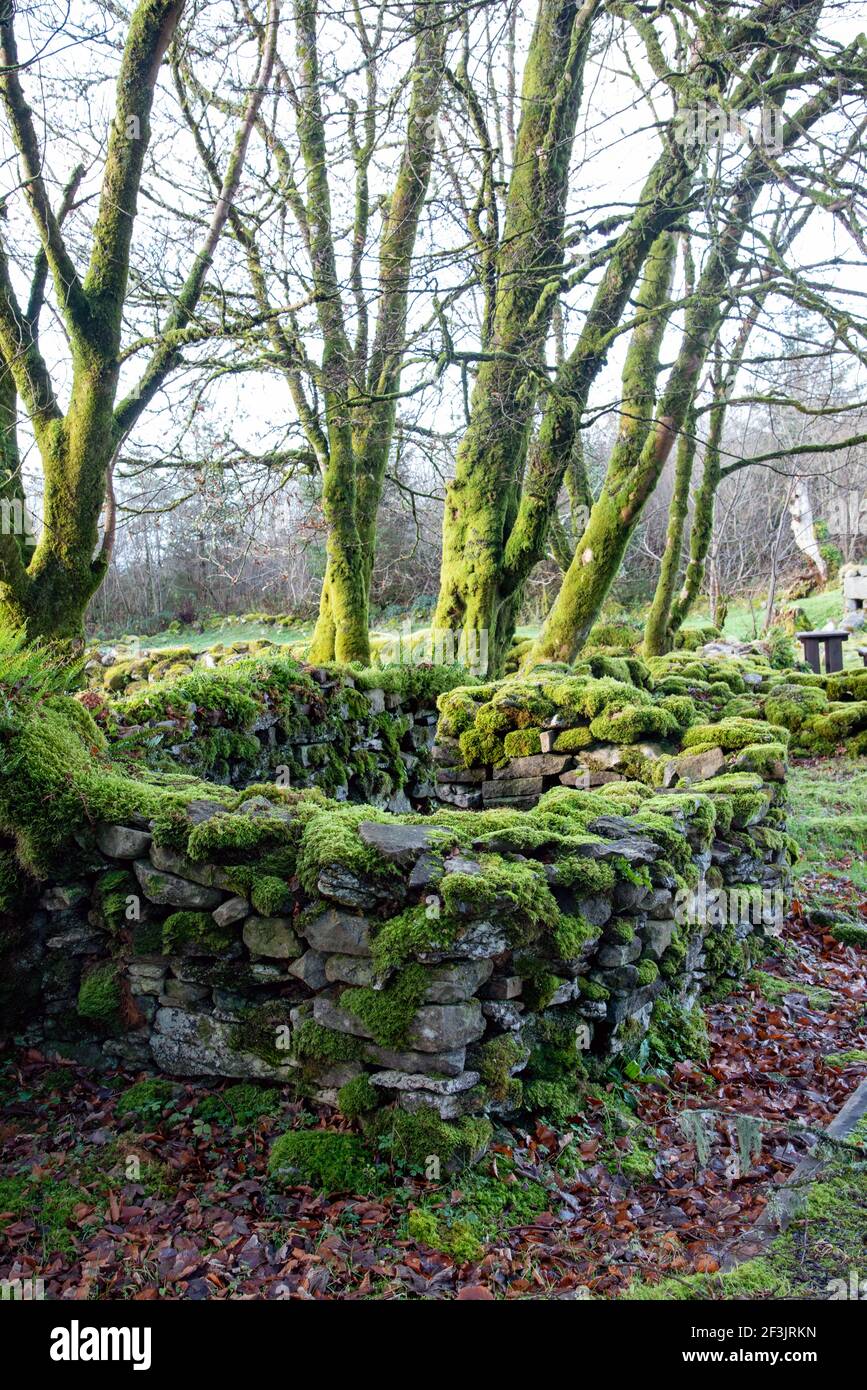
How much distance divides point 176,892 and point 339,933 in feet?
2.74

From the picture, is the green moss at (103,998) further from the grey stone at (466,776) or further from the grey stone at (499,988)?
the grey stone at (466,776)

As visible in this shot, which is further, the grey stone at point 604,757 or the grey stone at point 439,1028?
the grey stone at point 604,757

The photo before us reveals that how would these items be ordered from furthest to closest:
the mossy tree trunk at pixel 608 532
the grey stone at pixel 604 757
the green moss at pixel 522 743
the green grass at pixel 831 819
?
the mossy tree trunk at pixel 608 532 → the green grass at pixel 831 819 → the green moss at pixel 522 743 → the grey stone at pixel 604 757

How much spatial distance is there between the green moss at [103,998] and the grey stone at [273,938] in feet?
2.53

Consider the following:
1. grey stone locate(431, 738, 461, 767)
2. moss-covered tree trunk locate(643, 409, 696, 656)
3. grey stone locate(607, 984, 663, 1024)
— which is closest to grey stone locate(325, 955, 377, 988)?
grey stone locate(607, 984, 663, 1024)

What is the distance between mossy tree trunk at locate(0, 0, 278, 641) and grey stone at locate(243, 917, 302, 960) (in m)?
3.00

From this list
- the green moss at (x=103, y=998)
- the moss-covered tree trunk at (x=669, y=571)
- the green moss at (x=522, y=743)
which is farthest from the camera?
the moss-covered tree trunk at (x=669, y=571)

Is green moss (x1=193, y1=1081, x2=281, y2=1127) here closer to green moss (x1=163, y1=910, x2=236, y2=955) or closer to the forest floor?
the forest floor

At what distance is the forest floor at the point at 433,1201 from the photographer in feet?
9.40

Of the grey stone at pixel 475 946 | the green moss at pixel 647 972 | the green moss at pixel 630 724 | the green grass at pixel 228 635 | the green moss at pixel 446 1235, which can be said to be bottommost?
the green moss at pixel 446 1235

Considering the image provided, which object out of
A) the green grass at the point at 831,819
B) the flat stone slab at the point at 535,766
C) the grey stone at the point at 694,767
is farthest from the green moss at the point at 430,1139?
the green grass at the point at 831,819

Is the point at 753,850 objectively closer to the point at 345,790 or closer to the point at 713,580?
the point at 345,790
